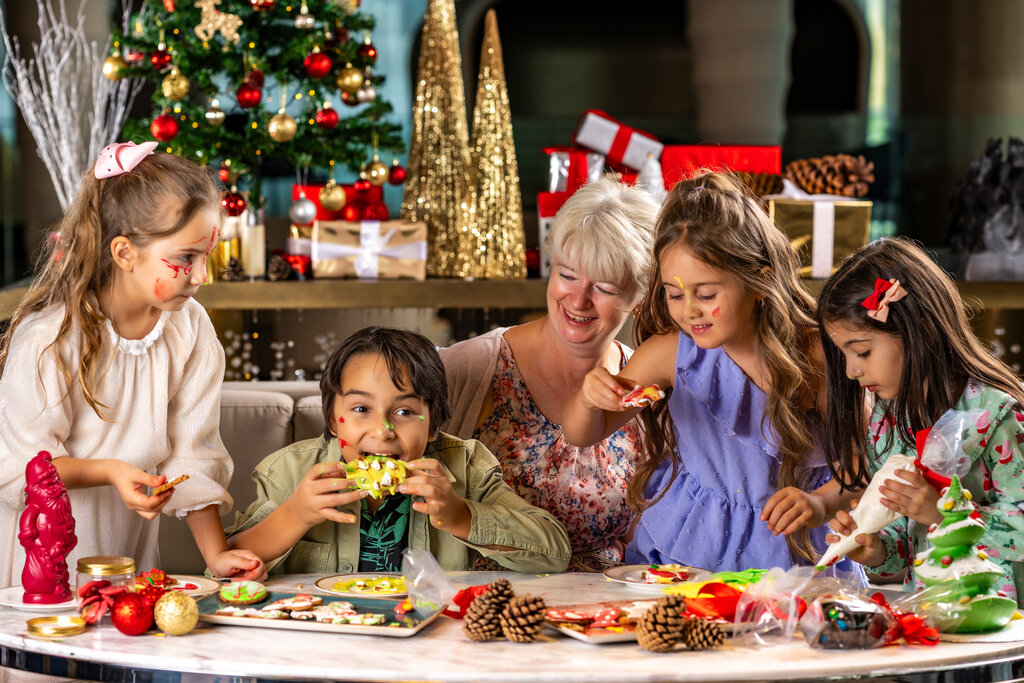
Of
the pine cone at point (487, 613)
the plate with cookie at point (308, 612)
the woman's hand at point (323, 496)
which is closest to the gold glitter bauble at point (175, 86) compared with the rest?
the woman's hand at point (323, 496)

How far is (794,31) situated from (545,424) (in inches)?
139

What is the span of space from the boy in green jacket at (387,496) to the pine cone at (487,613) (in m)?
0.38

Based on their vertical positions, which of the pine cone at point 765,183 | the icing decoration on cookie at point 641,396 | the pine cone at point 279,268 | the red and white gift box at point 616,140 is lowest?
the icing decoration on cookie at point 641,396

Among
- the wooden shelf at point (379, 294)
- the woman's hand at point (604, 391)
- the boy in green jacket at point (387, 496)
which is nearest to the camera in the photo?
the boy in green jacket at point (387, 496)

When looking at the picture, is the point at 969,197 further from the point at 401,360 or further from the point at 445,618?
the point at 445,618

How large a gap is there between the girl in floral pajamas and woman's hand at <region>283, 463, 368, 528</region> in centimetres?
84

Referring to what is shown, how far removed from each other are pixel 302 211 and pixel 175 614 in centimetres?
315

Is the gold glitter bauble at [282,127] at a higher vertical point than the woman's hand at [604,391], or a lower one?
higher

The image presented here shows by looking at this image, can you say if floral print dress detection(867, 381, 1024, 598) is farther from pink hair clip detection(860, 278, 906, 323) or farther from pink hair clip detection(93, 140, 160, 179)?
pink hair clip detection(93, 140, 160, 179)

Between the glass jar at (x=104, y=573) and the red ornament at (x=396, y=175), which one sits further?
the red ornament at (x=396, y=175)

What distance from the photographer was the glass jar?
1.63 m

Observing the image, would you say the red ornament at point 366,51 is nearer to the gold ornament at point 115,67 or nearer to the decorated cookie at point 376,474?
the gold ornament at point 115,67

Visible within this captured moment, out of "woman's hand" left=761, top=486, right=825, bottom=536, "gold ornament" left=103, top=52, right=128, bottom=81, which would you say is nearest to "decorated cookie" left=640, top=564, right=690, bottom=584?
"woman's hand" left=761, top=486, right=825, bottom=536

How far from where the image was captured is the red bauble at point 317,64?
4168mm
